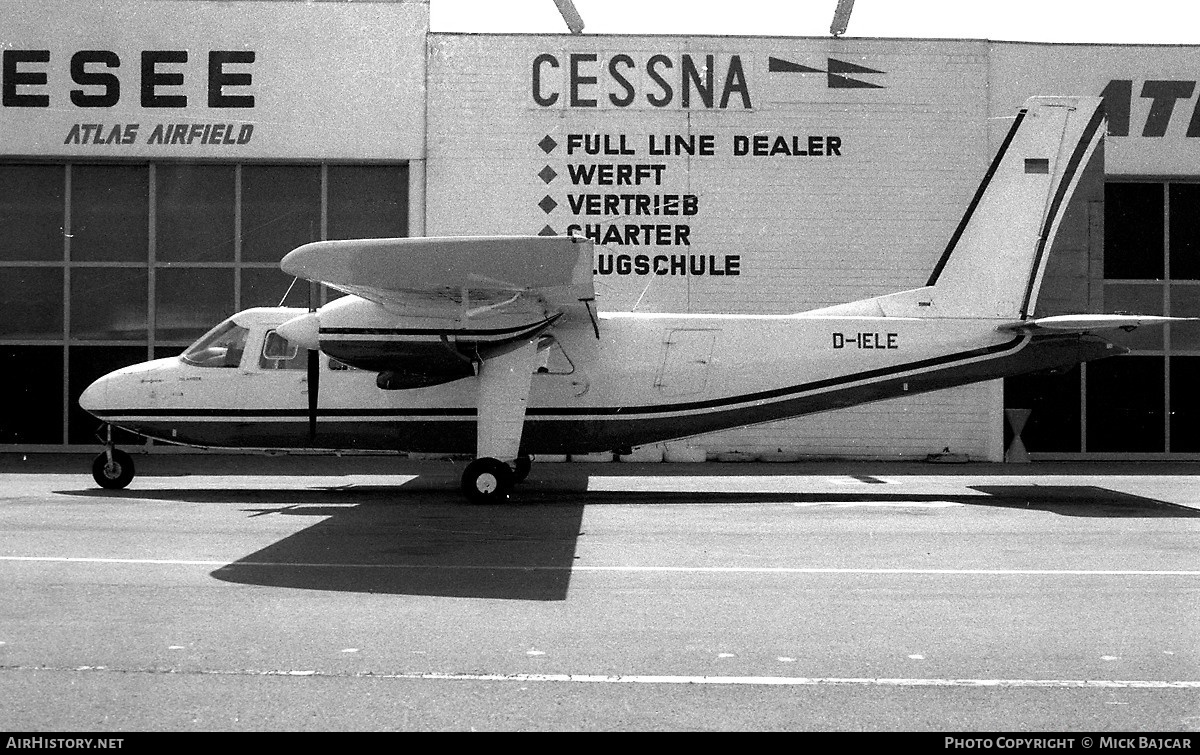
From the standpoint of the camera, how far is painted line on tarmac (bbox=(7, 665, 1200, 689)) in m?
5.42

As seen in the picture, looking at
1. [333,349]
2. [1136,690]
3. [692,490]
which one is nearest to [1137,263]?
[692,490]

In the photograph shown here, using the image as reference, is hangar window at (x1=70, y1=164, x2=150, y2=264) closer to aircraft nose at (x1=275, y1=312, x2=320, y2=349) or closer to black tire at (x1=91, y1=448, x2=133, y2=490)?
black tire at (x1=91, y1=448, x2=133, y2=490)

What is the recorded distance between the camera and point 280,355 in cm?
1527

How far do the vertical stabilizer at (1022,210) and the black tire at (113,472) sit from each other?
10698mm

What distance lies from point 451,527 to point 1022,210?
28.8ft

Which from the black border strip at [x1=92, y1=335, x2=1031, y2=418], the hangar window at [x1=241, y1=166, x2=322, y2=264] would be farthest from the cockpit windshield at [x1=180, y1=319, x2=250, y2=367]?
the hangar window at [x1=241, y1=166, x2=322, y2=264]

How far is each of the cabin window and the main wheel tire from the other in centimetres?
299

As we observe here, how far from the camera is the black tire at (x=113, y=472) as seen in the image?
15.5 m

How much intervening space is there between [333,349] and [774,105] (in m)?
12.0

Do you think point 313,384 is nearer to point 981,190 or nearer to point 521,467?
point 521,467

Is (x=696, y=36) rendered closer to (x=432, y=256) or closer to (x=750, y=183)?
(x=750, y=183)

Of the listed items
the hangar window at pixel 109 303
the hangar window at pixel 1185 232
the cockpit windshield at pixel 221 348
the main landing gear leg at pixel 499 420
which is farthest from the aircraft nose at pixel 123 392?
the hangar window at pixel 1185 232

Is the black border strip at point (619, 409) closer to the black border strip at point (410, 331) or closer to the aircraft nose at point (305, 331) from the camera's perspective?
the aircraft nose at point (305, 331)

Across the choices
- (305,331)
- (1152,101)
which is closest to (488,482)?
(305,331)
